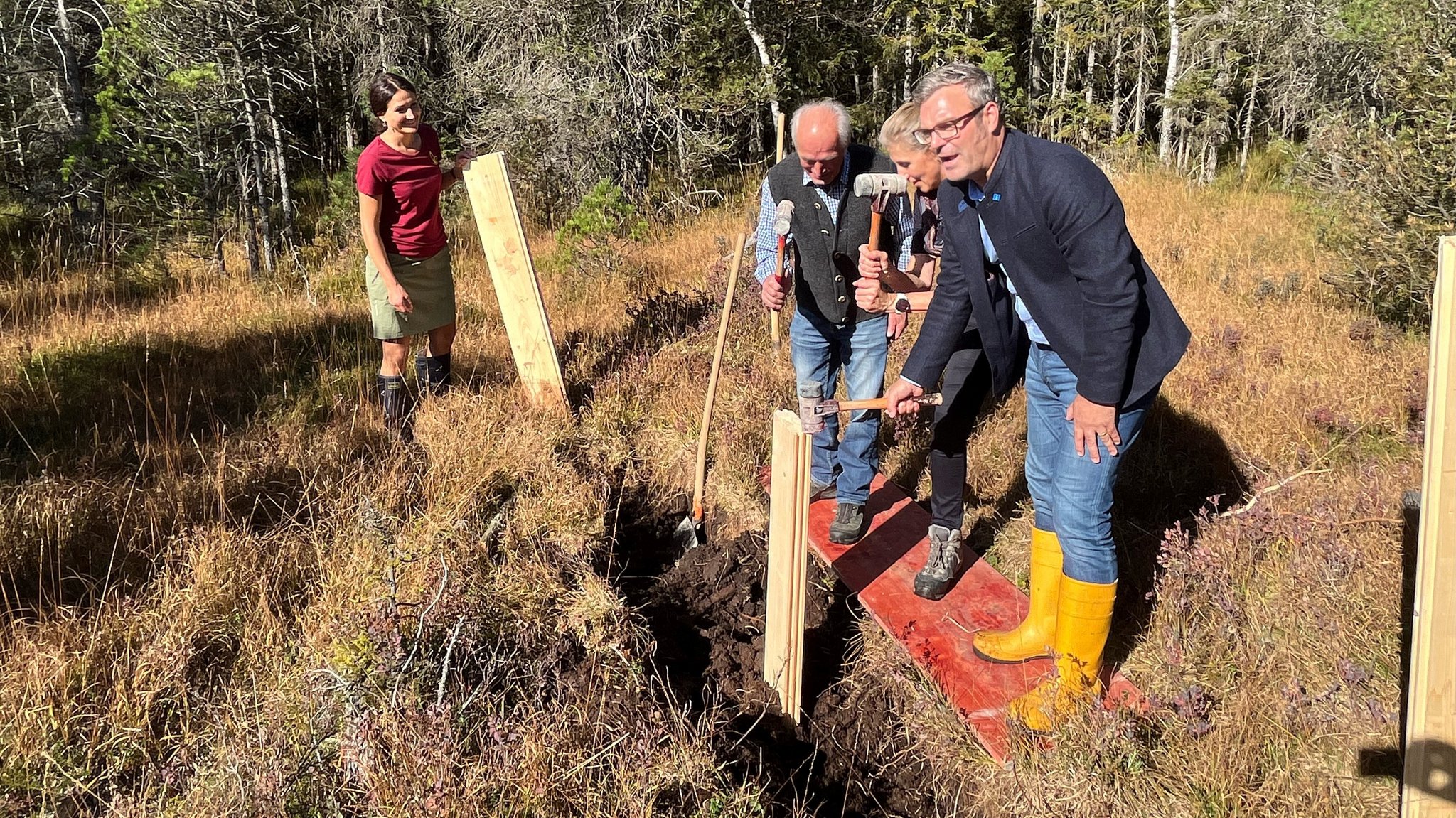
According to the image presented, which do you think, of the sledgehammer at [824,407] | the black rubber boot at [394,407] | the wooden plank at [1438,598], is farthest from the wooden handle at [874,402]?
the black rubber boot at [394,407]

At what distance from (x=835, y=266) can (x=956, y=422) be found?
0.91m

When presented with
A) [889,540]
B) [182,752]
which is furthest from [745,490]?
[182,752]

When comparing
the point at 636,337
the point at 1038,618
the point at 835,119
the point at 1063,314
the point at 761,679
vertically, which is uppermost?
the point at 835,119

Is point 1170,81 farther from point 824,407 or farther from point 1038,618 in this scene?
point 824,407

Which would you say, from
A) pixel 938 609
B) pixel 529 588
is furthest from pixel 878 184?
pixel 529 588

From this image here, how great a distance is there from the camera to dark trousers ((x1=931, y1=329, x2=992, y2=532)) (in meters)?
3.31

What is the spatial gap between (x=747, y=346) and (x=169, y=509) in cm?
364

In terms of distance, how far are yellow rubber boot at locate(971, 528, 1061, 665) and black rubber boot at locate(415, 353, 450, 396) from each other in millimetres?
3254

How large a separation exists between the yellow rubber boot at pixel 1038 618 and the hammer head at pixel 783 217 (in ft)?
5.37

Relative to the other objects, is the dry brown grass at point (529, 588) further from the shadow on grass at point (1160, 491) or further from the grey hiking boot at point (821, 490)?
the grey hiking boot at point (821, 490)

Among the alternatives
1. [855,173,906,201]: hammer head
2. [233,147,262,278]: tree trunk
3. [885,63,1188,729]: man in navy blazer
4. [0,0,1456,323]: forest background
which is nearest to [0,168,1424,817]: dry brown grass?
[885,63,1188,729]: man in navy blazer

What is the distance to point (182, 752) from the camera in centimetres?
236

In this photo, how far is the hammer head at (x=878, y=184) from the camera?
131 inches

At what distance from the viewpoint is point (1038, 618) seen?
3.04 metres
